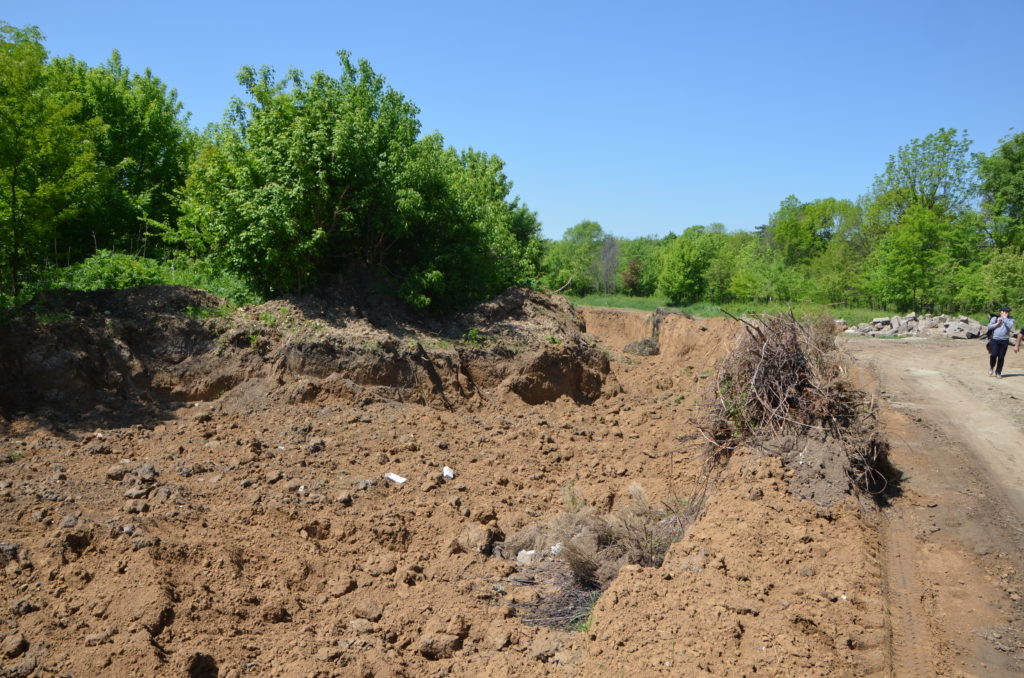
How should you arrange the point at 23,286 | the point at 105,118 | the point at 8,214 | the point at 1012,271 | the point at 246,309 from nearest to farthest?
1. the point at 8,214
2. the point at 23,286
3. the point at 246,309
4. the point at 105,118
5. the point at 1012,271

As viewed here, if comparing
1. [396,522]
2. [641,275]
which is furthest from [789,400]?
[641,275]

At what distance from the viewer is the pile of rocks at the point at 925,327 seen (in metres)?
23.6

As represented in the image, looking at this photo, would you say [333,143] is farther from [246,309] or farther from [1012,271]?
[1012,271]

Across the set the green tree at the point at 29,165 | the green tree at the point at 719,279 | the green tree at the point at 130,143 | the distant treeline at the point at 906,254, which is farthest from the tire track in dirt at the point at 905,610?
the green tree at the point at 719,279

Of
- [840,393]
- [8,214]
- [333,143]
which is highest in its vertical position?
[333,143]

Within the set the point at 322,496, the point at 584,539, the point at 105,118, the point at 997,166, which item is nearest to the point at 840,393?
the point at 584,539

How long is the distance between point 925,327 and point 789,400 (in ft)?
70.4

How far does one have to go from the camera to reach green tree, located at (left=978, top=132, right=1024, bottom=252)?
→ 122ft

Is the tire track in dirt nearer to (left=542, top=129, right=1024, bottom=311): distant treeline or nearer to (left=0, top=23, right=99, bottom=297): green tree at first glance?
(left=0, top=23, right=99, bottom=297): green tree

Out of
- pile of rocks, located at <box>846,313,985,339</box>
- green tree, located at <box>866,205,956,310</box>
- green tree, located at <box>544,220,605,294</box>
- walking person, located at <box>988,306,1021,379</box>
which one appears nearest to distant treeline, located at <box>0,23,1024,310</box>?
pile of rocks, located at <box>846,313,985,339</box>

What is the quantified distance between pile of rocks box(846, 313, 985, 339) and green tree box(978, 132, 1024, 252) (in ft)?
44.6

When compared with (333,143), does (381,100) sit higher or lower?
higher

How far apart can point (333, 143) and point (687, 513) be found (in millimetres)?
8192

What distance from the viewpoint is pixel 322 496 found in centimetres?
797
